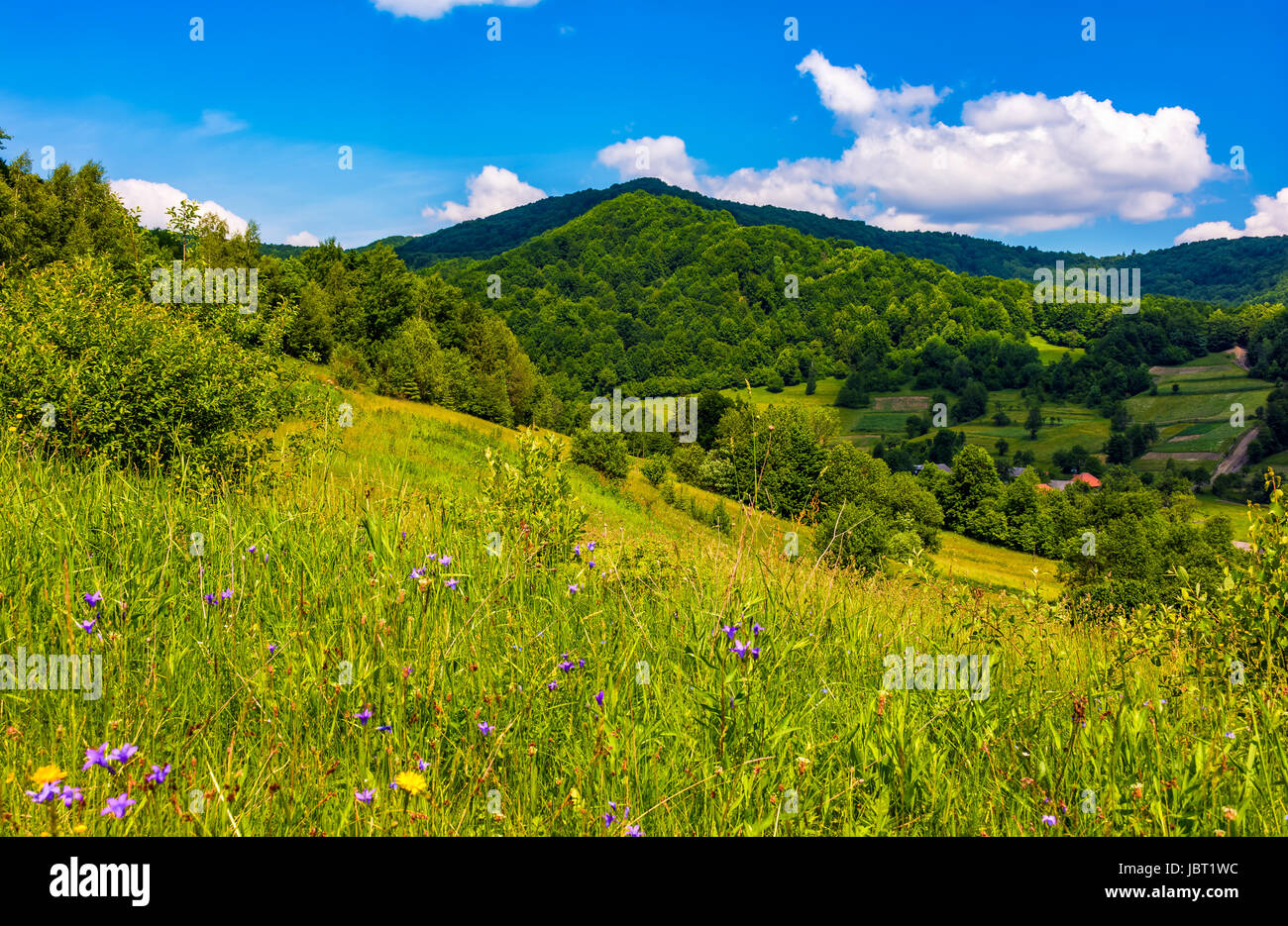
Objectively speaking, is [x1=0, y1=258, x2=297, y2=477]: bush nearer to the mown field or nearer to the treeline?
the treeline

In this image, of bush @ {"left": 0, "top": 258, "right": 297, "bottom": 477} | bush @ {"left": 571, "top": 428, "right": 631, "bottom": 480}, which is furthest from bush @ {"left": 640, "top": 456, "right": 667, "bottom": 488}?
bush @ {"left": 0, "top": 258, "right": 297, "bottom": 477}

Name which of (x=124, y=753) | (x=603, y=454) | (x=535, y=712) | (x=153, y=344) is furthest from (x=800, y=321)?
(x=124, y=753)

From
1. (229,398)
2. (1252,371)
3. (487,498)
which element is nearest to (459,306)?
(229,398)

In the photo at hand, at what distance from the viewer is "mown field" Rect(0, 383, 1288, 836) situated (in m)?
1.93

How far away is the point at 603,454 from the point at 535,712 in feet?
150

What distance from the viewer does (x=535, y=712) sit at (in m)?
2.37

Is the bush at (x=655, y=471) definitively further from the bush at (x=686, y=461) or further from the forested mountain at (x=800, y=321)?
the forested mountain at (x=800, y=321)

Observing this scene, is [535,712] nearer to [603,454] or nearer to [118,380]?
[118,380]

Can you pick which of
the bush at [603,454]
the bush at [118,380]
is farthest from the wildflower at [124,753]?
the bush at [603,454]

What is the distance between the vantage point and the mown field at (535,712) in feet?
6.33

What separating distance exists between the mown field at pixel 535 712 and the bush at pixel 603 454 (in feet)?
144

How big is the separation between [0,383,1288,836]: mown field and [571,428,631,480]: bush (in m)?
43.9
